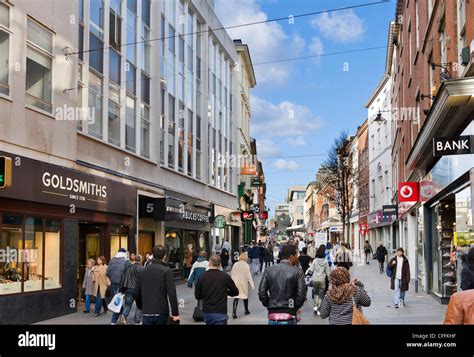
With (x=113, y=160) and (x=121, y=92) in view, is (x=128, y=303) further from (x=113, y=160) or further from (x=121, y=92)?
(x=121, y=92)

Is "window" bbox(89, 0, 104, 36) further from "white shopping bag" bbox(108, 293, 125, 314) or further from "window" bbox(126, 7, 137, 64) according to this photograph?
"white shopping bag" bbox(108, 293, 125, 314)

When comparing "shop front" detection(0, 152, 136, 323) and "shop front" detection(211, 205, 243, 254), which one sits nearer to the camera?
"shop front" detection(0, 152, 136, 323)

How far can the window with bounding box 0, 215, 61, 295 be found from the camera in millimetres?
13788

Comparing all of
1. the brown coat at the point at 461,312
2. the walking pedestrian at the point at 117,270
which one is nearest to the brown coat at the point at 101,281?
the walking pedestrian at the point at 117,270

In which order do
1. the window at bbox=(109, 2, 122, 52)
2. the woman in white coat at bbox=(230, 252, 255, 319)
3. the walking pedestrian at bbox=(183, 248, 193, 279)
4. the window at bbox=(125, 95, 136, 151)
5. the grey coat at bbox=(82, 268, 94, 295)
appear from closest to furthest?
the woman in white coat at bbox=(230, 252, 255, 319) < the grey coat at bbox=(82, 268, 94, 295) < the window at bbox=(109, 2, 122, 52) < the window at bbox=(125, 95, 136, 151) < the walking pedestrian at bbox=(183, 248, 193, 279)

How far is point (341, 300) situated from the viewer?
677 cm

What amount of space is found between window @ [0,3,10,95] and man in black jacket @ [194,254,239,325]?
789 cm

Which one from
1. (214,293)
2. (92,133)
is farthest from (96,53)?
(214,293)

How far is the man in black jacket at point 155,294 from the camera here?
778cm

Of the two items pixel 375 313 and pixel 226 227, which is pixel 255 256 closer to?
pixel 226 227

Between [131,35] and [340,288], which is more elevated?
[131,35]

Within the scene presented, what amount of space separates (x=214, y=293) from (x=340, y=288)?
2333 millimetres

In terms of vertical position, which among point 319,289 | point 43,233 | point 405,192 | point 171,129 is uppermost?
point 171,129

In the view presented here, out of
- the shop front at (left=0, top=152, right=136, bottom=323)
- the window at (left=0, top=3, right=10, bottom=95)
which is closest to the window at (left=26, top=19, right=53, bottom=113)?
the window at (left=0, top=3, right=10, bottom=95)
